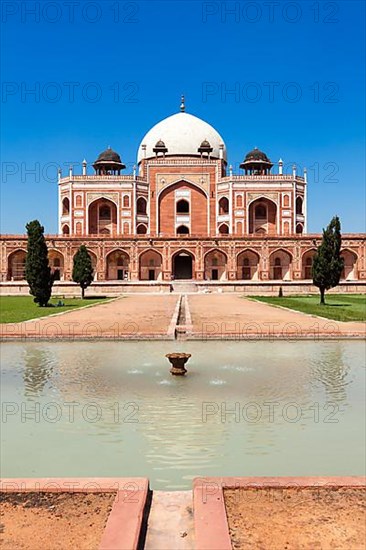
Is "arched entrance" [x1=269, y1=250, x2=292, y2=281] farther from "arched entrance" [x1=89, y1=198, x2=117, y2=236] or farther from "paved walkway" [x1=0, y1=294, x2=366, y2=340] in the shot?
"paved walkway" [x1=0, y1=294, x2=366, y2=340]

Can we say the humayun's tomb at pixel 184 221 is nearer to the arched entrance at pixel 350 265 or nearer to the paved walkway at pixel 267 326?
the arched entrance at pixel 350 265

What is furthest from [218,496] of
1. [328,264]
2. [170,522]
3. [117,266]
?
[117,266]

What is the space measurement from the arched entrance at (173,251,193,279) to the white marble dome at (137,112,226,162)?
36.5ft

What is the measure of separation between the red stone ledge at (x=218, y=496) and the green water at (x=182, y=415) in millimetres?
838

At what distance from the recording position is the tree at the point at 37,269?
65.1 ft

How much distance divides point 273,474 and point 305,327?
25.7ft

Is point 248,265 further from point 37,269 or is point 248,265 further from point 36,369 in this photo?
point 36,369

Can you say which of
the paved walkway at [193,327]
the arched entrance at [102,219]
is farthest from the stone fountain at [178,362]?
the arched entrance at [102,219]

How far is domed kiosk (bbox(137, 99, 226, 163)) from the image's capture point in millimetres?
45781

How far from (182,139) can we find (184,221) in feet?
28.4

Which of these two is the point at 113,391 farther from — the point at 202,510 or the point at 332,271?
the point at 332,271

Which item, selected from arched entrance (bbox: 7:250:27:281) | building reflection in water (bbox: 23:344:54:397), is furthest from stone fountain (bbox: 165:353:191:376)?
arched entrance (bbox: 7:250:27:281)

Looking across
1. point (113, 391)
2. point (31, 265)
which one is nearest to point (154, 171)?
point (31, 265)

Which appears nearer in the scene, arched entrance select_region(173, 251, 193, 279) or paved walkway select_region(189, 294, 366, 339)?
paved walkway select_region(189, 294, 366, 339)
